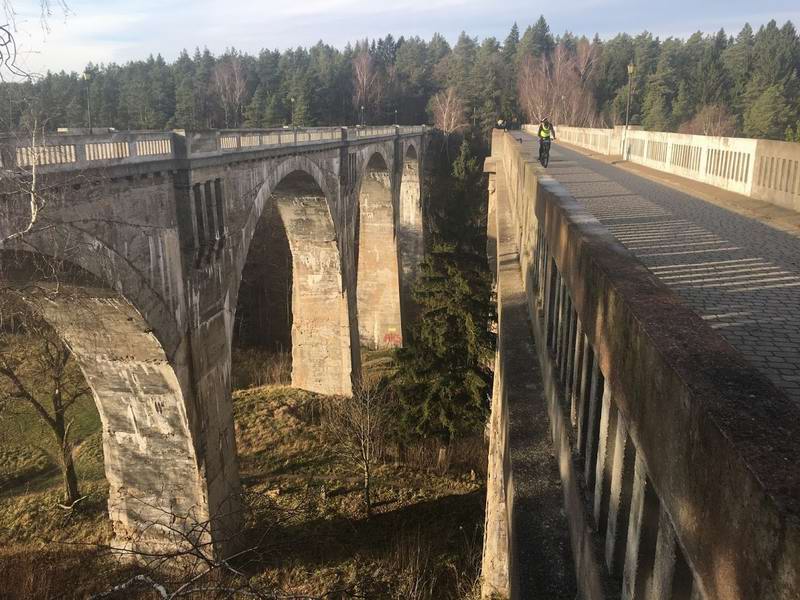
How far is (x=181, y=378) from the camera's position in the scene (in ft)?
37.4

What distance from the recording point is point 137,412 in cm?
1189

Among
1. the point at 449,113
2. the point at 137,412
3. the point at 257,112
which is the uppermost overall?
the point at 257,112

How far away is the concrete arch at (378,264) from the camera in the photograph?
99.7 ft

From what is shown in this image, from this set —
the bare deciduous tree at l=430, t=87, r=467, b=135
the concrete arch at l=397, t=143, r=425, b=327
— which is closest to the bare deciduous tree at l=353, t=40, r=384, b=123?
the bare deciduous tree at l=430, t=87, r=467, b=135

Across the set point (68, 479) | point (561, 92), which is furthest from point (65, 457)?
point (561, 92)

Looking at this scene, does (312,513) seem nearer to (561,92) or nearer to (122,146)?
(122,146)

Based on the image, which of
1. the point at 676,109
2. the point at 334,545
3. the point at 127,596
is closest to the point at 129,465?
the point at 127,596

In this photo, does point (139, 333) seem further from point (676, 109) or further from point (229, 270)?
point (676, 109)

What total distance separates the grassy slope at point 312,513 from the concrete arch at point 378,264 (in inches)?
440

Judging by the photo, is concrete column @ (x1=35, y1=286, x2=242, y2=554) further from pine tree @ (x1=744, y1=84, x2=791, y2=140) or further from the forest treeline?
pine tree @ (x1=744, y1=84, x2=791, y2=140)

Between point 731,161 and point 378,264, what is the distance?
20.9 metres

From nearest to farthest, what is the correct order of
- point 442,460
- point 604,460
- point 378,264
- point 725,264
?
point 604,460, point 725,264, point 442,460, point 378,264

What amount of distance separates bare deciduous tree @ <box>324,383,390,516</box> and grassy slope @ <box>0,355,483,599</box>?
373 millimetres

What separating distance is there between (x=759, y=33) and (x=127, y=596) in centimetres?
10807
